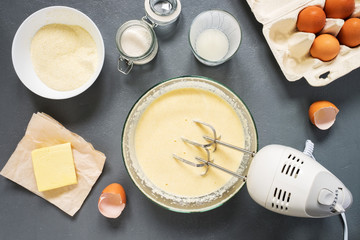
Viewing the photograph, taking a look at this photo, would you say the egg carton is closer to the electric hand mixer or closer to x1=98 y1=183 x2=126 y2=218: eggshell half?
the electric hand mixer

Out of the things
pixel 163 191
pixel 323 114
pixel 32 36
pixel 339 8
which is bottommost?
pixel 323 114

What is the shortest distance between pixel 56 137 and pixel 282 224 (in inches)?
31.7

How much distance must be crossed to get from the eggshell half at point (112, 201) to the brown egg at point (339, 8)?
876mm

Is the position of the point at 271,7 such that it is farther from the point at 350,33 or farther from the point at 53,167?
the point at 53,167

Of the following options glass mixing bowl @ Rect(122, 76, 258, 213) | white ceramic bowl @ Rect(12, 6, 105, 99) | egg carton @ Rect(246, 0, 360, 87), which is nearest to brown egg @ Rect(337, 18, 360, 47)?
egg carton @ Rect(246, 0, 360, 87)

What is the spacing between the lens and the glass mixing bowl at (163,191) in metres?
1.00

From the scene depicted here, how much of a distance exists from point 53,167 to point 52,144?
0.26ft

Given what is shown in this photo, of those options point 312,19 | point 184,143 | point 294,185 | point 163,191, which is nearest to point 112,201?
point 163,191

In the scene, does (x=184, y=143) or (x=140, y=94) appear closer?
(x=184, y=143)

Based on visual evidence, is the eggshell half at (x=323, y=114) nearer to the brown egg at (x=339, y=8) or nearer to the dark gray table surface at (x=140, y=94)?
the dark gray table surface at (x=140, y=94)

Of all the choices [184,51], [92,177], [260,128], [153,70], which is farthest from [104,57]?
[260,128]

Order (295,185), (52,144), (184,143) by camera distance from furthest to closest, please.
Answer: (52,144) → (184,143) → (295,185)

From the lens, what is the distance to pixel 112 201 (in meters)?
1.08

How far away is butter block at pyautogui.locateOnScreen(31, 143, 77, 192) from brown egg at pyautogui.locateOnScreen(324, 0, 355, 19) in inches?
36.8
